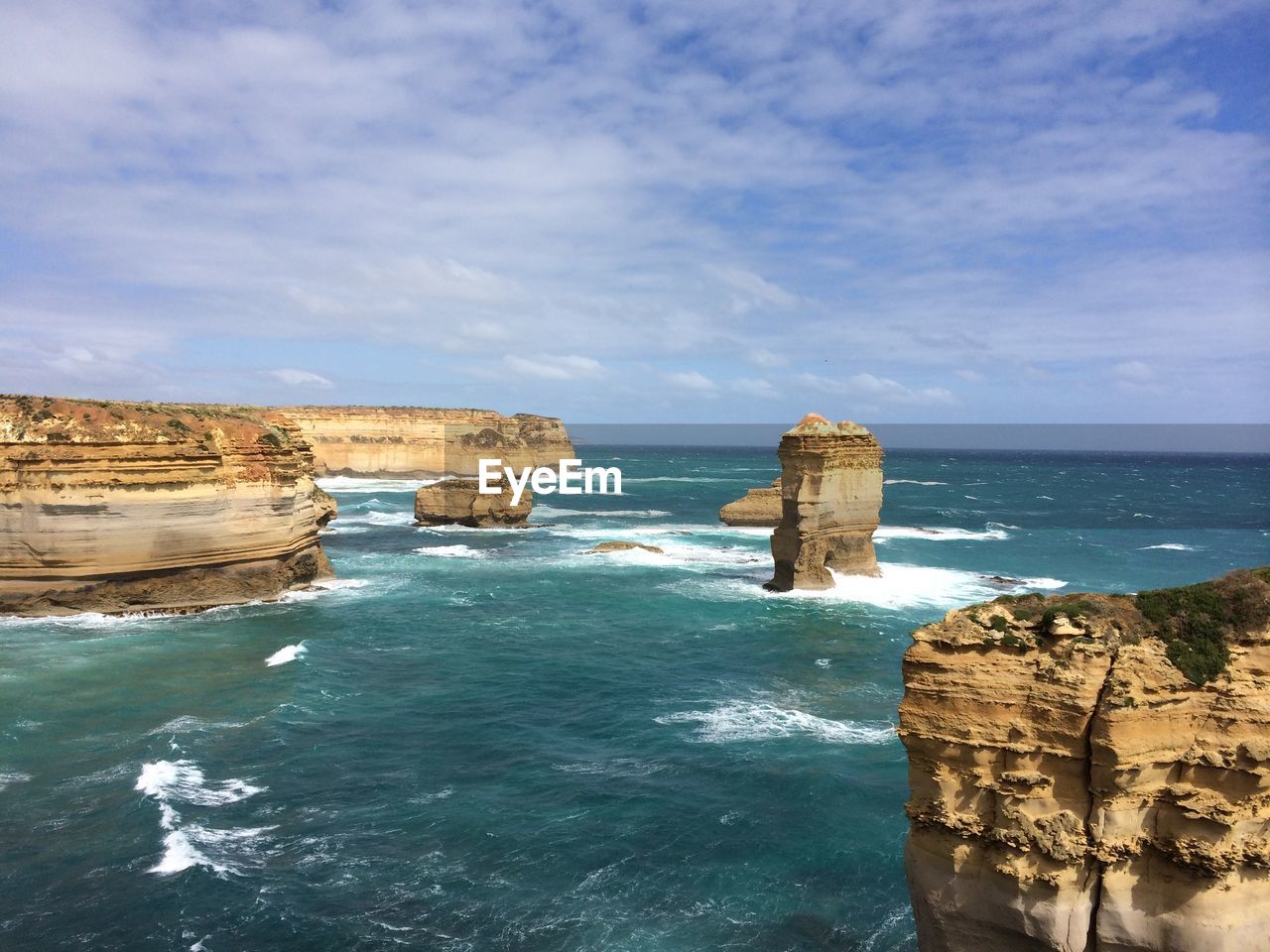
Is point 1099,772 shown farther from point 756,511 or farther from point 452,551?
point 756,511

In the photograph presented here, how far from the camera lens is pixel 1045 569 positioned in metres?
42.4

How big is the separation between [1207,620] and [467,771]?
13.5 meters

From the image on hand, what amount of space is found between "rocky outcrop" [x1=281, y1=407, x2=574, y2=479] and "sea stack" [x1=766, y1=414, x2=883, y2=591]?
241 ft

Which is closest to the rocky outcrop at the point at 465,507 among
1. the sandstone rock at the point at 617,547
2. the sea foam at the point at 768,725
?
the sandstone rock at the point at 617,547

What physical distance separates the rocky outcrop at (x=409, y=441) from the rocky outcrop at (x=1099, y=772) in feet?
319

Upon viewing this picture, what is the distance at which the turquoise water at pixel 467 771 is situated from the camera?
11.9m

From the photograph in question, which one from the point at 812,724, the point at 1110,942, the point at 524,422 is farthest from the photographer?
the point at 524,422

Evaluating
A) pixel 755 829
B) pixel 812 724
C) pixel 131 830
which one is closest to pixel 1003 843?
pixel 755 829

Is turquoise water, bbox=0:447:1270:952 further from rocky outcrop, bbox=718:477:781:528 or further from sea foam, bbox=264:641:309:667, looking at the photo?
rocky outcrop, bbox=718:477:781:528

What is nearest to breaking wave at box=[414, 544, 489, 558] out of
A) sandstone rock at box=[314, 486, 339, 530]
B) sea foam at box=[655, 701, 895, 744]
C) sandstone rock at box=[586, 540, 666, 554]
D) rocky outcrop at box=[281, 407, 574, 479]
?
sandstone rock at box=[586, 540, 666, 554]

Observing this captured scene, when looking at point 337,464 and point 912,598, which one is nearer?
point 912,598

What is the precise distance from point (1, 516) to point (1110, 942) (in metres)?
32.5

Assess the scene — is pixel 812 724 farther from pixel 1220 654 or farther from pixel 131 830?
pixel 131 830

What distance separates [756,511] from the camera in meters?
59.7
